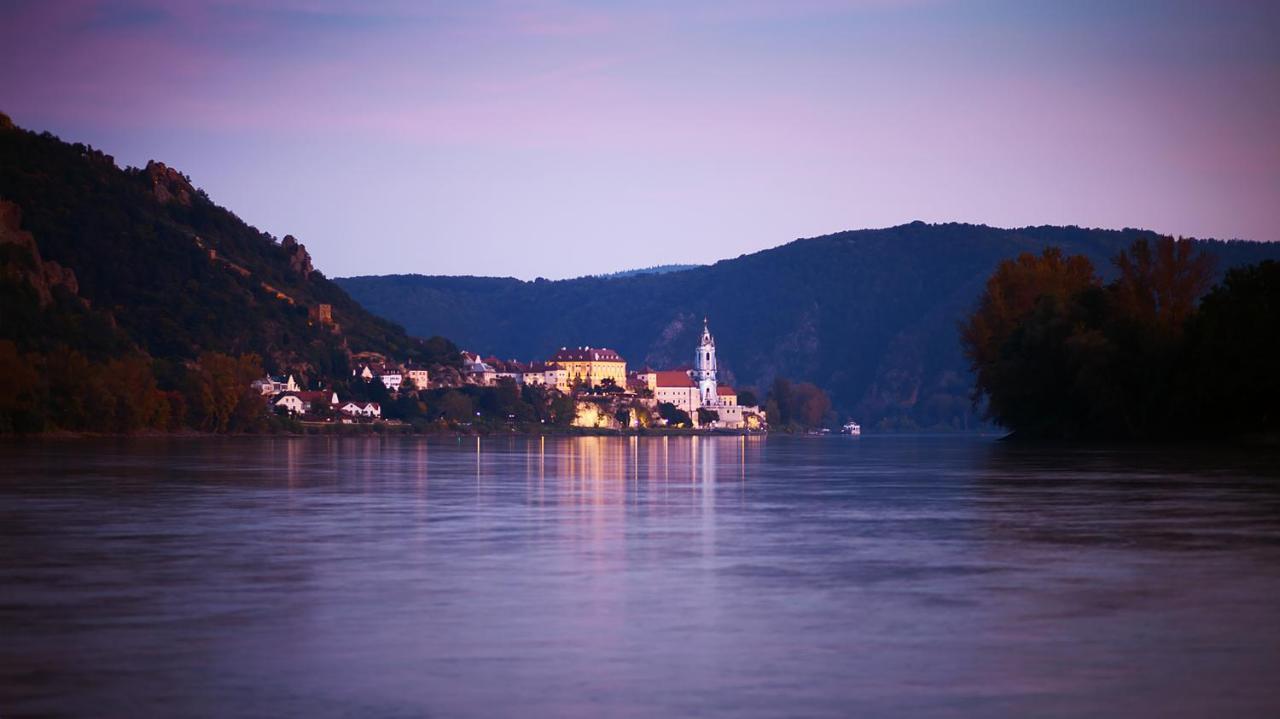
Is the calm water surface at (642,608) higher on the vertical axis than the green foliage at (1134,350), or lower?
lower

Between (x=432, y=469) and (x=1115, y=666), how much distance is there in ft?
196

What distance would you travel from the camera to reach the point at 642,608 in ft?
64.5

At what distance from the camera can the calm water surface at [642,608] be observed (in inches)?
550

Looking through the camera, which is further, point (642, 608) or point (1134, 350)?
point (1134, 350)

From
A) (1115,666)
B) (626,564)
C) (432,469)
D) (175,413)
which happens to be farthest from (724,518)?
(175,413)

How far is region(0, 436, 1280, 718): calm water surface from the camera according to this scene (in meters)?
14.0

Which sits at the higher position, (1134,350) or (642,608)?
(1134,350)

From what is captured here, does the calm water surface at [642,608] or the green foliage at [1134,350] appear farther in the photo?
the green foliage at [1134,350]

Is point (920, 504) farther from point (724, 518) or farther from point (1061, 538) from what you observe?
point (1061, 538)

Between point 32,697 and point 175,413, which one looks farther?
point 175,413

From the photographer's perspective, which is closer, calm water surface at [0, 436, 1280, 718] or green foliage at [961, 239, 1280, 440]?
calm water surface at [0, 436, 1280, 718]

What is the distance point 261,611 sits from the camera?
19156 mm

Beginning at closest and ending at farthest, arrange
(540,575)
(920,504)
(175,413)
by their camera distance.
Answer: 1. (540,575)
2. (920,504)
3. (175,413)

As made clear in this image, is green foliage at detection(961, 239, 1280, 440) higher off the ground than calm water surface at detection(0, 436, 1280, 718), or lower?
higher
